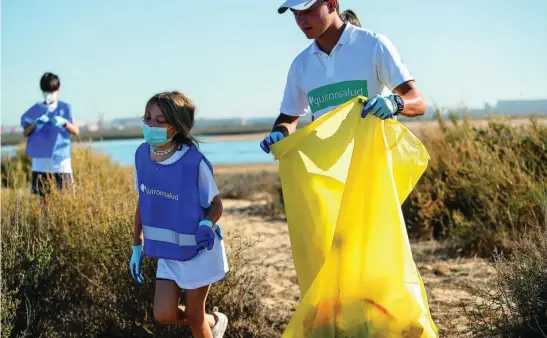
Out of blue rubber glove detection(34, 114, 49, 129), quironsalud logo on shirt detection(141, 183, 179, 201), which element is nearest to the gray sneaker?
quironsalud logo on shirt detection(141, 183, 179, 201)

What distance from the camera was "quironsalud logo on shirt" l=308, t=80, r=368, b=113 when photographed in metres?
3.70

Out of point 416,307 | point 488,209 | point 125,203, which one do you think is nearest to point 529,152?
point 488,209

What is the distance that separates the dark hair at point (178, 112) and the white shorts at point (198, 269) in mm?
541

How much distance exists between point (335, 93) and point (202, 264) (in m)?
1.08

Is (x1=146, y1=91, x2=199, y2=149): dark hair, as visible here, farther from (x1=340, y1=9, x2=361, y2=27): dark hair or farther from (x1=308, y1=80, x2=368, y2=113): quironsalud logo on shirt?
(x1=340, y1=9, x2=361, y2=27): dark hair

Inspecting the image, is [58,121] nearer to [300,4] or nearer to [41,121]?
[41,121]

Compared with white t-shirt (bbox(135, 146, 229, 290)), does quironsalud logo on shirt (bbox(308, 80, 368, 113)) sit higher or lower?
higher

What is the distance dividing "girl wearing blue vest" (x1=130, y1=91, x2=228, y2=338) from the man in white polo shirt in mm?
417

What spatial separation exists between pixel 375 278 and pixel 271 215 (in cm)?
756

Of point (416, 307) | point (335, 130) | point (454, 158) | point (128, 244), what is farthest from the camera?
point (454, 158)

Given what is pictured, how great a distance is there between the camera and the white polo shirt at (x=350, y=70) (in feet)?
11.9

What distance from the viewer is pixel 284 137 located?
12.4 feet

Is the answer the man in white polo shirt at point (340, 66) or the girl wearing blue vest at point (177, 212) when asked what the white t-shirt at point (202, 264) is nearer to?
the girl wearing blue vest at point (177, 212)

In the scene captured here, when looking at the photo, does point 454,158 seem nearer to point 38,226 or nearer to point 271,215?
point 271,215
